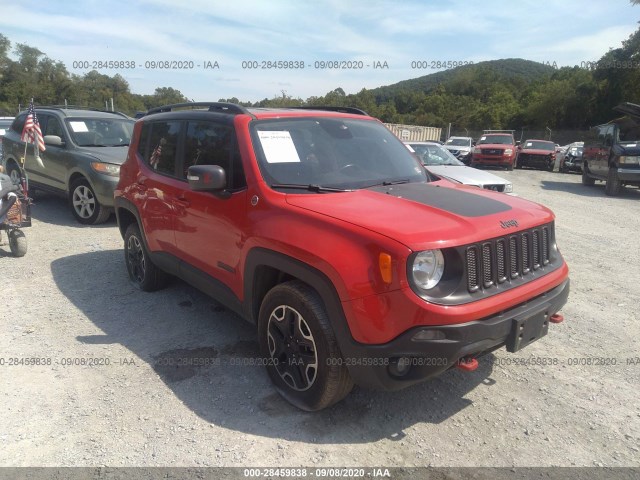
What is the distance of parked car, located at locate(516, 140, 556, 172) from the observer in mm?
22359

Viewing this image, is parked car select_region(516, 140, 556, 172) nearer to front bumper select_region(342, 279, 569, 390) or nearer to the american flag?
the american flag

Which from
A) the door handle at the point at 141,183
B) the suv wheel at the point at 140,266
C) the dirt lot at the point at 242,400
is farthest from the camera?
the suv wheel at the point at 140,266

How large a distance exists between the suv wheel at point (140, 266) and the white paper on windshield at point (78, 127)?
4304mm

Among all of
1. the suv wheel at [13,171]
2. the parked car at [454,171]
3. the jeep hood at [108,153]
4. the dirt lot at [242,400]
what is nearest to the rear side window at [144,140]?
the dirt lot at [242,400]

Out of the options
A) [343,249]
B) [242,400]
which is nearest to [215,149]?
[343,249]

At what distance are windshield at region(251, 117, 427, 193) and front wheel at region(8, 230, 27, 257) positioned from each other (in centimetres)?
443

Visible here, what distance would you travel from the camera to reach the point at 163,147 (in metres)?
4.48

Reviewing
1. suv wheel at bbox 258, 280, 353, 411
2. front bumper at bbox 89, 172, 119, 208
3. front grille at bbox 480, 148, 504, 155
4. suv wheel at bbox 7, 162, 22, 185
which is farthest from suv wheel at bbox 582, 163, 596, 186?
suv wheel at bbox 7, 162, 22, 185

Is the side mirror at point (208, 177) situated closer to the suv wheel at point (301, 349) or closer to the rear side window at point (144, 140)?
the suv wheel at point (301, 349)

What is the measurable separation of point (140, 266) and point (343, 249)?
10.9 feet

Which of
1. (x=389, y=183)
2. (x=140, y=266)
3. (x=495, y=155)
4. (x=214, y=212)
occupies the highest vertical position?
(x=389, y=183)

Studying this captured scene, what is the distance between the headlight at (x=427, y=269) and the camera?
8.25ft

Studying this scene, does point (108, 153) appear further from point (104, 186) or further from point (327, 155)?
point (327, 155)

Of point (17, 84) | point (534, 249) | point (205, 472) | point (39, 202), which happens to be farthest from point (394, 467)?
point (17, 84)
